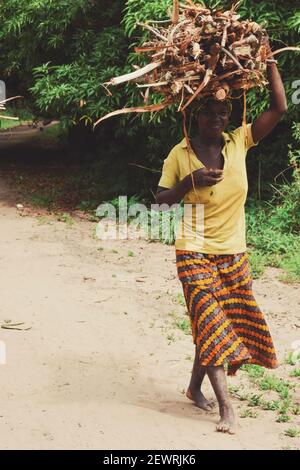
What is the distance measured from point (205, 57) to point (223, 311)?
1264 millimetres

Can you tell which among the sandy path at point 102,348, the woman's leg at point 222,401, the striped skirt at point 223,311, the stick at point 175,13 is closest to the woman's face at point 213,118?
the stick at point 175,13

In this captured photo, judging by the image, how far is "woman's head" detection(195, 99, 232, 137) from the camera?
3.68m

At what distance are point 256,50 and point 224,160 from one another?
549 mm

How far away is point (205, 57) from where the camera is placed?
3.55m

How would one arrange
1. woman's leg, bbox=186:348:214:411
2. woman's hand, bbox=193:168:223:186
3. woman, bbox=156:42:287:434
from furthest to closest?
woman's leg, bbox=186:348:214:411, woman, bbox=156:42:287:434, woman's hand, bbox=193:168:223:186

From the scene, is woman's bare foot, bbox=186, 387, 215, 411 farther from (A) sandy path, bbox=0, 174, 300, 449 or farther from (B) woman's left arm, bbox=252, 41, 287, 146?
(B) woman's left arm, bbox=252, 41, 287, 146

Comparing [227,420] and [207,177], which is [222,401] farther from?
[207,177]

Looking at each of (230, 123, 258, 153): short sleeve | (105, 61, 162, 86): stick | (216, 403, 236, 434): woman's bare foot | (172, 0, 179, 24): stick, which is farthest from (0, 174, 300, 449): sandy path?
(172, 0, 179, 24): stick

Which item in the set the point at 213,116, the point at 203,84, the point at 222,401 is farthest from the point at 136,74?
the point at 222,401

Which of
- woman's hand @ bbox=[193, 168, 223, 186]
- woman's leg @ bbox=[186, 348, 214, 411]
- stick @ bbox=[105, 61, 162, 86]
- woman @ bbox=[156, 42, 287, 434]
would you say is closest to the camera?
stick @ bbox=[105, 61, 162, 86]

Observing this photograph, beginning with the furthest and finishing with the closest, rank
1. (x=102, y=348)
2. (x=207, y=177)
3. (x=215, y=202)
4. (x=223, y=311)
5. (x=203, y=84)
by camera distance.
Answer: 1. (x=102, y=348)
2. (x=223, y=311)
3. (x=215, y=202)
4. (x=207, y=177)
5. (x=203, y=84)

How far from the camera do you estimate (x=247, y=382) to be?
15.0 ft
